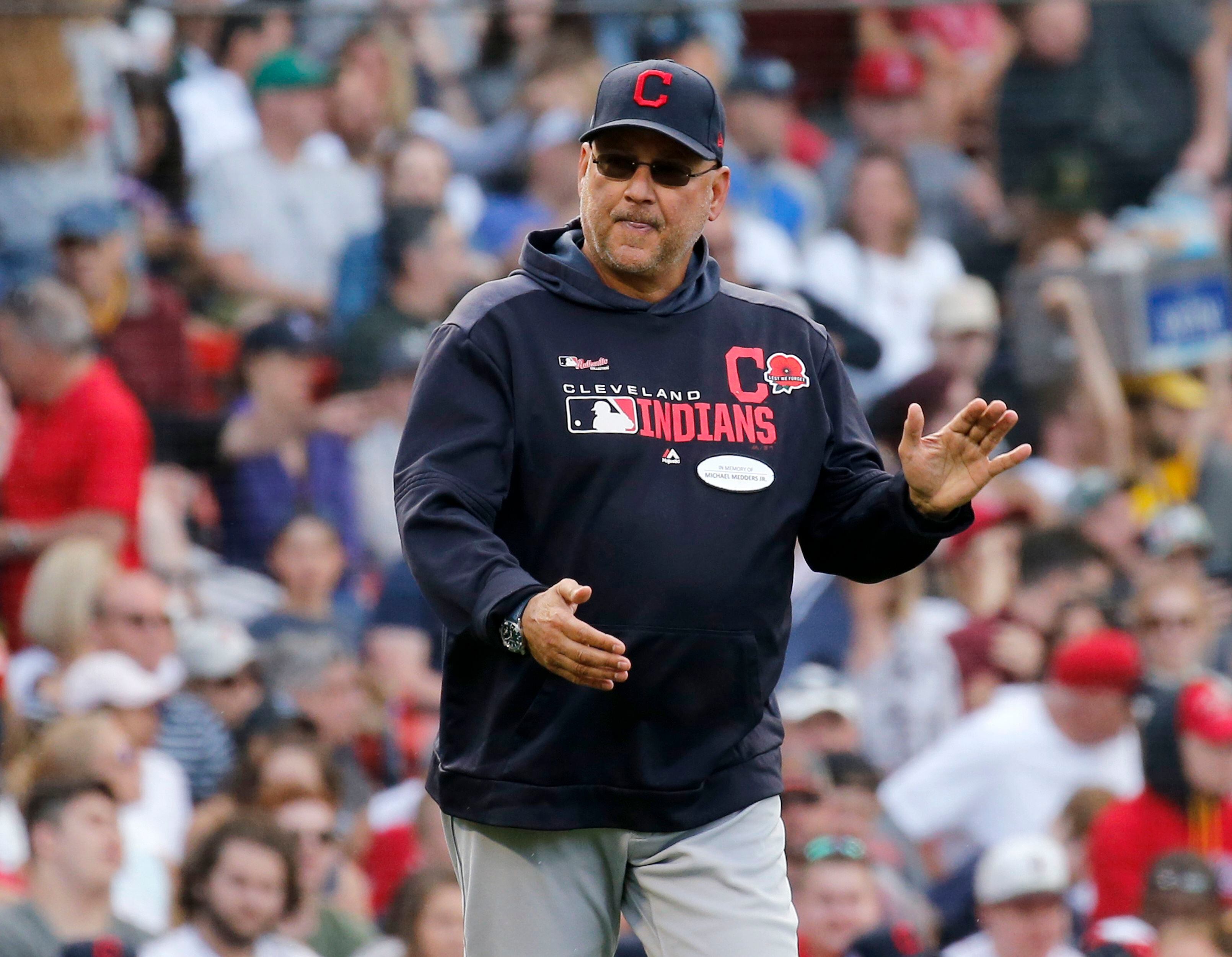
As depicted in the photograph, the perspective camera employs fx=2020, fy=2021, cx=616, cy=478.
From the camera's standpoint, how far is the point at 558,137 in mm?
8820

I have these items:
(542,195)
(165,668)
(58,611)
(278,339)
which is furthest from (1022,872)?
(542,195)

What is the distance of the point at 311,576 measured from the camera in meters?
7.45

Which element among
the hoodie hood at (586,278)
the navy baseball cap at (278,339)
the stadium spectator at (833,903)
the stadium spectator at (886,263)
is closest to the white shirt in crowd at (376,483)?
the navy baseball cap at (278,339)

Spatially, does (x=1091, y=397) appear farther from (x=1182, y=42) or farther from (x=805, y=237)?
(x=1182, y=42)

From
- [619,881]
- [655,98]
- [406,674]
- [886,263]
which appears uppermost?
[886,263]

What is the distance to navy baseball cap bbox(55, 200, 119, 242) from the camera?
7.64 metres

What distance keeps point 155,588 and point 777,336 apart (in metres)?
4.09

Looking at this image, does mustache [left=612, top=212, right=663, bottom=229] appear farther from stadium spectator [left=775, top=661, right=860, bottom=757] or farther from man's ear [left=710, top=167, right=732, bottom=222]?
stadium spectator [left=775, top=661, right=860, bottom=757]

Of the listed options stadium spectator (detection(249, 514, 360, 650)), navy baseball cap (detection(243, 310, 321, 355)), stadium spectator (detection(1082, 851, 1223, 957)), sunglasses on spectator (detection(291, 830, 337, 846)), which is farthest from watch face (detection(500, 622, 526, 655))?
navy baseball cap (detection(243, 310, 321, 355))

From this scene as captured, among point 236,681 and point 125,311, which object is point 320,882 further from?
point 125,311

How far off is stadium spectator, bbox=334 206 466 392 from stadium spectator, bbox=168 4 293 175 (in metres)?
0.88

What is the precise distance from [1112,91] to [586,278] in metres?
6.87

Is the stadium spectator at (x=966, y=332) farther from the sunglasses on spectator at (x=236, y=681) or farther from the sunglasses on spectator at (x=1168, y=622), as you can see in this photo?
the sunglasses on spectator at (x=236, y=681)

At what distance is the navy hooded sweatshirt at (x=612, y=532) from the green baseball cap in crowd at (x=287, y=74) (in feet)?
18.3
